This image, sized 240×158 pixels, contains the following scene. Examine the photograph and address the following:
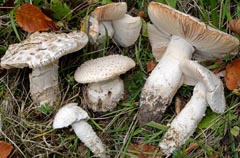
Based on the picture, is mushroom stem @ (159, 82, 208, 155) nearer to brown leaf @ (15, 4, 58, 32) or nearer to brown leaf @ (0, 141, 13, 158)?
brown leaf @ (0, 141, 13, 158)

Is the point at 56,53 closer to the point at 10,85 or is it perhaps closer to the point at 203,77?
the point at 10,85

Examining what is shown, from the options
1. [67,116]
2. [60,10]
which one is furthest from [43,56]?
[60,10]

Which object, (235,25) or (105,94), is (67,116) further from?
(235,25)

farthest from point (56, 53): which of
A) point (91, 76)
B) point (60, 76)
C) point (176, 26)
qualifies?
point (176, 26)

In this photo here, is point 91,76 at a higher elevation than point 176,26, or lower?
lower

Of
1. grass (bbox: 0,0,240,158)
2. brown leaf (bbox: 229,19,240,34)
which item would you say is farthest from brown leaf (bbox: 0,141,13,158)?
brown leaf (bbox: 229,19,240,34)

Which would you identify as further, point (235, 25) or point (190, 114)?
point (235, 25)

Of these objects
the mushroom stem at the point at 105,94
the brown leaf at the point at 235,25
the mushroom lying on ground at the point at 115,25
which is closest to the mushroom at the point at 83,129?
the mushroom stem at the point at 105,94
